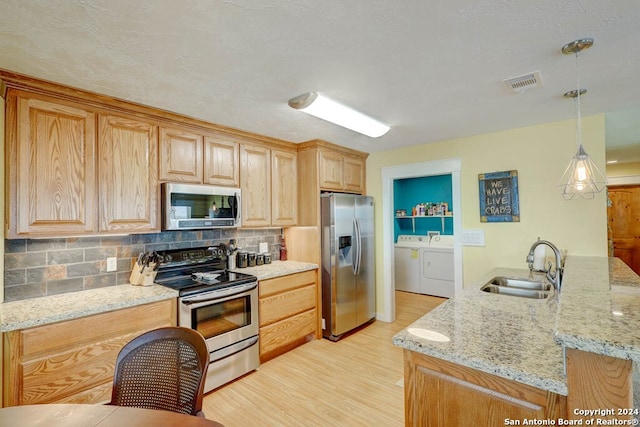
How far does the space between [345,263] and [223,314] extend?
1.51m

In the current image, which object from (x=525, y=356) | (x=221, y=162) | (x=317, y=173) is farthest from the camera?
(x=317, y=173)

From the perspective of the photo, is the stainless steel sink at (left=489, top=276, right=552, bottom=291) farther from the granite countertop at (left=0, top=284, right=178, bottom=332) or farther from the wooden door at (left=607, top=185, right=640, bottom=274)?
the wooden door at (left=607, top=185, right=640, bottom=274)

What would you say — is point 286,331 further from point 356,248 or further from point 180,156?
point 180,156

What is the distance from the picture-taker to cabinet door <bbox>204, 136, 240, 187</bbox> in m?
2.74

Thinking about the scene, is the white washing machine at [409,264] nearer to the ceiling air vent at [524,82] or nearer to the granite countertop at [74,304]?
the ceiling air vent at [524,82]

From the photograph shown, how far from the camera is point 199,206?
2600mm

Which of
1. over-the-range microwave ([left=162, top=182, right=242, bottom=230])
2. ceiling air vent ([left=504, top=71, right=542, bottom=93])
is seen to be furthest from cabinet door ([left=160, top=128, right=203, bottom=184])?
ceiling air vent ([left=504, top=71, right=542, bottom=93])

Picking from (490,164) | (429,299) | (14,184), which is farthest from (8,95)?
(429,299)

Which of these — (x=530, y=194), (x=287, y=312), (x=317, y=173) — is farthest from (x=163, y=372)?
(x=530, y=194)

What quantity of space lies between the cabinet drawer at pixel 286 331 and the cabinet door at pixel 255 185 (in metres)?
1.05

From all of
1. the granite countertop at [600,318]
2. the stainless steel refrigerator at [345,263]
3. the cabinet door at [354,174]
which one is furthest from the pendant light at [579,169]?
the cabinet door at [354,174]

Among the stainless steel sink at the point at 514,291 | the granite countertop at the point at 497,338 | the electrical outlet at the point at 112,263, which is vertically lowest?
the stainless steel sink at the point at 514,291

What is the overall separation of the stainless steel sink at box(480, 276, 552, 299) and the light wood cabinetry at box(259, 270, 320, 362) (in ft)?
5.77

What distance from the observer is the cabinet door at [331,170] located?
11.4 ft
